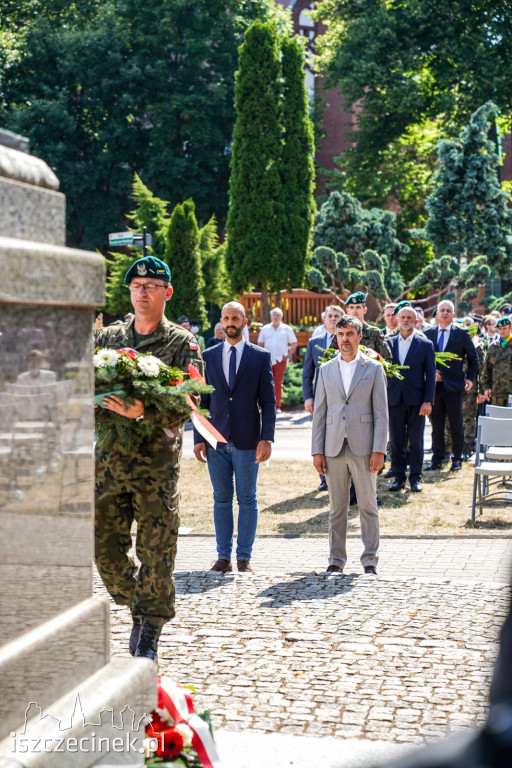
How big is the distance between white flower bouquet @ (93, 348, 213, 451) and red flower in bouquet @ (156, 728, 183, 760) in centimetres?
189

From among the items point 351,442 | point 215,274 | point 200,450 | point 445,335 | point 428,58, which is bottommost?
point 200,450

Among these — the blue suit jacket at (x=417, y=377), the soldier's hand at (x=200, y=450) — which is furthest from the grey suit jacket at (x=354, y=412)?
the blue suit jacket at (x=417, y=377)

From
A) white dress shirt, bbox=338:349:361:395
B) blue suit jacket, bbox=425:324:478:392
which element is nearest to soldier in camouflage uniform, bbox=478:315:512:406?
blue suit jacket, bbox=425:324:478:392

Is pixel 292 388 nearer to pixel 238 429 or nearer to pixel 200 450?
pixel 200 450

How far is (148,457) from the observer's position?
5340mm

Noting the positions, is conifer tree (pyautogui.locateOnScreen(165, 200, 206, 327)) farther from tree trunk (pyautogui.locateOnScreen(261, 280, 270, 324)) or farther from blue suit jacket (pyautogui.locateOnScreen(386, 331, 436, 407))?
blue suit jacket (pyautogui.locateOnScreen(386, 331, 436, 407))

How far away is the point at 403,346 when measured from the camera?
1281 centimetres

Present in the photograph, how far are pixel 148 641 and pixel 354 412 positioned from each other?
3.59 m

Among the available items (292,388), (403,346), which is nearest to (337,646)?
(403,346)

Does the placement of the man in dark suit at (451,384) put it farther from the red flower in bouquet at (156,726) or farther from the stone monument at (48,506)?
the stone monument at (48,506)

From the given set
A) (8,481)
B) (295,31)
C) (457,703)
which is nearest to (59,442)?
(8,481)

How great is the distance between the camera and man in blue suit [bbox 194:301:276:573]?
8266 mm

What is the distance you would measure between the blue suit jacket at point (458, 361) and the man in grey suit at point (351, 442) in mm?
5803

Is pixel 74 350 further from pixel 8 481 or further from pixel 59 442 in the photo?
pixel 8 481
